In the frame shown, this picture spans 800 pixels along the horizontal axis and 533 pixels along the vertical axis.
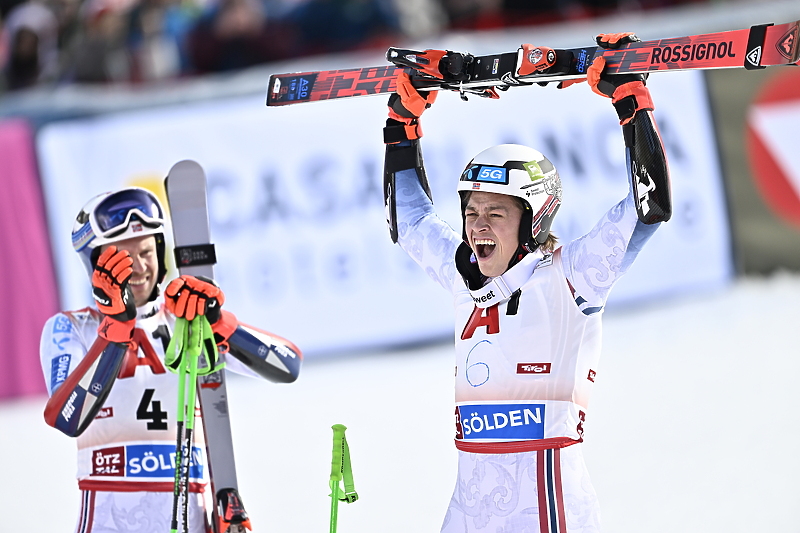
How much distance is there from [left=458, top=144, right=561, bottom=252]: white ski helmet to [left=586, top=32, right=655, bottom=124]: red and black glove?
18.7 inches

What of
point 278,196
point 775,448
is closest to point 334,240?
point 278,196

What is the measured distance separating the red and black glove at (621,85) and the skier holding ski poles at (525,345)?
0.10 feet

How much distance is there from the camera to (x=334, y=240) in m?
10.2

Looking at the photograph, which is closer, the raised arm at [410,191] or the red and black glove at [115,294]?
the red and black glove at [115,294]

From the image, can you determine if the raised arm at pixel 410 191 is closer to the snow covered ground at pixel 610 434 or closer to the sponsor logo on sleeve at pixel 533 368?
the sponsor logo on sleeve at pixel 533 368

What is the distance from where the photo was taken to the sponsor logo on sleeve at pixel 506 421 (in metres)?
4.42

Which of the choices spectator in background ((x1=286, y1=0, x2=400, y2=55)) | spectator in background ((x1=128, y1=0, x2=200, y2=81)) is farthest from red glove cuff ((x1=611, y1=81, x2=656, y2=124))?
spectator in background ((x1=128, y1=0, x2=200, y2=81))

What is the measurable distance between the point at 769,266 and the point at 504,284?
21.7 feet

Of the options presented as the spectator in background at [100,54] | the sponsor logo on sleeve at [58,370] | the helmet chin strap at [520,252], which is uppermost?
the spectator in background at [100,54]

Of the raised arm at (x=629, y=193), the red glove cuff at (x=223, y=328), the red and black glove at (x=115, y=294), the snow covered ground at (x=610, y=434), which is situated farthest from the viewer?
the snow covered ground at (x=610, y=434)

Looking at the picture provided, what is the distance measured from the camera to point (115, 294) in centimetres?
461

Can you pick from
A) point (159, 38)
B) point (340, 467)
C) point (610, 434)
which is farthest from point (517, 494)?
point (159, 38)

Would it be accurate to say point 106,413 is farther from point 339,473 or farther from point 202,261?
point 339,473

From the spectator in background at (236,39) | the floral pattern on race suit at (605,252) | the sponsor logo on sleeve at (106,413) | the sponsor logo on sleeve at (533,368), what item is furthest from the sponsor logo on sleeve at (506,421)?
the spectator in background at (236,39)
